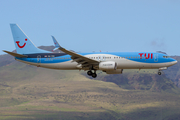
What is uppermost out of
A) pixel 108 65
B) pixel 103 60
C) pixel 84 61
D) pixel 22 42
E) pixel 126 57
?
pixel 22 42

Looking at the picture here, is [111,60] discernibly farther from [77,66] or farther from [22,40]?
[22,40]

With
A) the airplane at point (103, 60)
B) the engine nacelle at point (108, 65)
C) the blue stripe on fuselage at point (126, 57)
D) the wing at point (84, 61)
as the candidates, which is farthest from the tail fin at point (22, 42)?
the engine nacelle at point (108, 65)

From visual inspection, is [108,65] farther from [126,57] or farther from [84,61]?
[84,61]

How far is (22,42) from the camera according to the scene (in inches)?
2589

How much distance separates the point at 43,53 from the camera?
63.2 m

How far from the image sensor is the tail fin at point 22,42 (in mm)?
64688

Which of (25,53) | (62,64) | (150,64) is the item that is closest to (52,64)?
(62,64)

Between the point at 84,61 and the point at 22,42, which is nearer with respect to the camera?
the point at 84,61

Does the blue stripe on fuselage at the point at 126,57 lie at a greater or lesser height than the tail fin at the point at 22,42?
lesser

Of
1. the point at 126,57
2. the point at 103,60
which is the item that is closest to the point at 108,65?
the point at 103,60

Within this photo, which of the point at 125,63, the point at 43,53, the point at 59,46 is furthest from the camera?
the point at 43,53

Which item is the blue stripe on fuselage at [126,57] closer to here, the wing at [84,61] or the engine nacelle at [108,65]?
the engine nacelle at [108,65]

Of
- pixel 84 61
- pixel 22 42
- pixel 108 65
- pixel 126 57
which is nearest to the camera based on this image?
pixel 108 65

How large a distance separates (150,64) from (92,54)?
1215cm
